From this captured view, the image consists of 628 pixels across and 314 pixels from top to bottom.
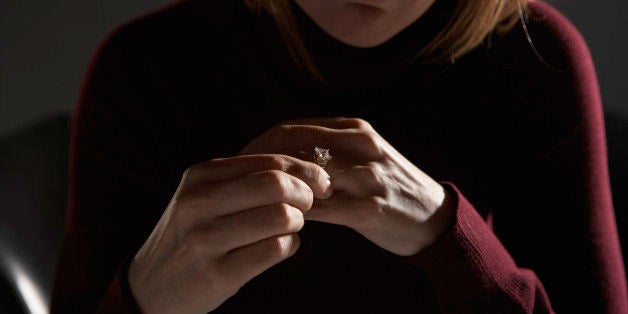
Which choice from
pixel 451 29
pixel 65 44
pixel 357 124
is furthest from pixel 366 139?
pixel 65 44

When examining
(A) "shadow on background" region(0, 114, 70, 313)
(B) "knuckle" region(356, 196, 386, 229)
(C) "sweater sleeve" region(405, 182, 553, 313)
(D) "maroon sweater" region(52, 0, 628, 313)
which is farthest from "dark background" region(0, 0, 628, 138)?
(B) "knuckle" region(356, 196, 386, 229)

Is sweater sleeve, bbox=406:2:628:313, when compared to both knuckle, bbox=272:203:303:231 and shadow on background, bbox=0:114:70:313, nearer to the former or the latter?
knuckle, bbox=272:203:303:231

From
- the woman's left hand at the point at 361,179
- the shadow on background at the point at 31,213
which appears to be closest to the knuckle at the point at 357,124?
the woman's left hand at the point at 361,179

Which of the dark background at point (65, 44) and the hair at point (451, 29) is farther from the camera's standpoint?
the dark background at point (65, 44)

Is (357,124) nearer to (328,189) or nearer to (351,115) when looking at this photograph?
(328,189)

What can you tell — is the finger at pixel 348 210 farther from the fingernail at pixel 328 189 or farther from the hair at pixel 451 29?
the hair at pixel 451 29

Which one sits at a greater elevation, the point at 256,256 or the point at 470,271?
the point at 256,256

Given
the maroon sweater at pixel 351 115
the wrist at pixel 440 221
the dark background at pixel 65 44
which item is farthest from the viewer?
the dark background at pixel 65 44

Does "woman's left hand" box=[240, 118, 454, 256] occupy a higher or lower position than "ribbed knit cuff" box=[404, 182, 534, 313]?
higher
